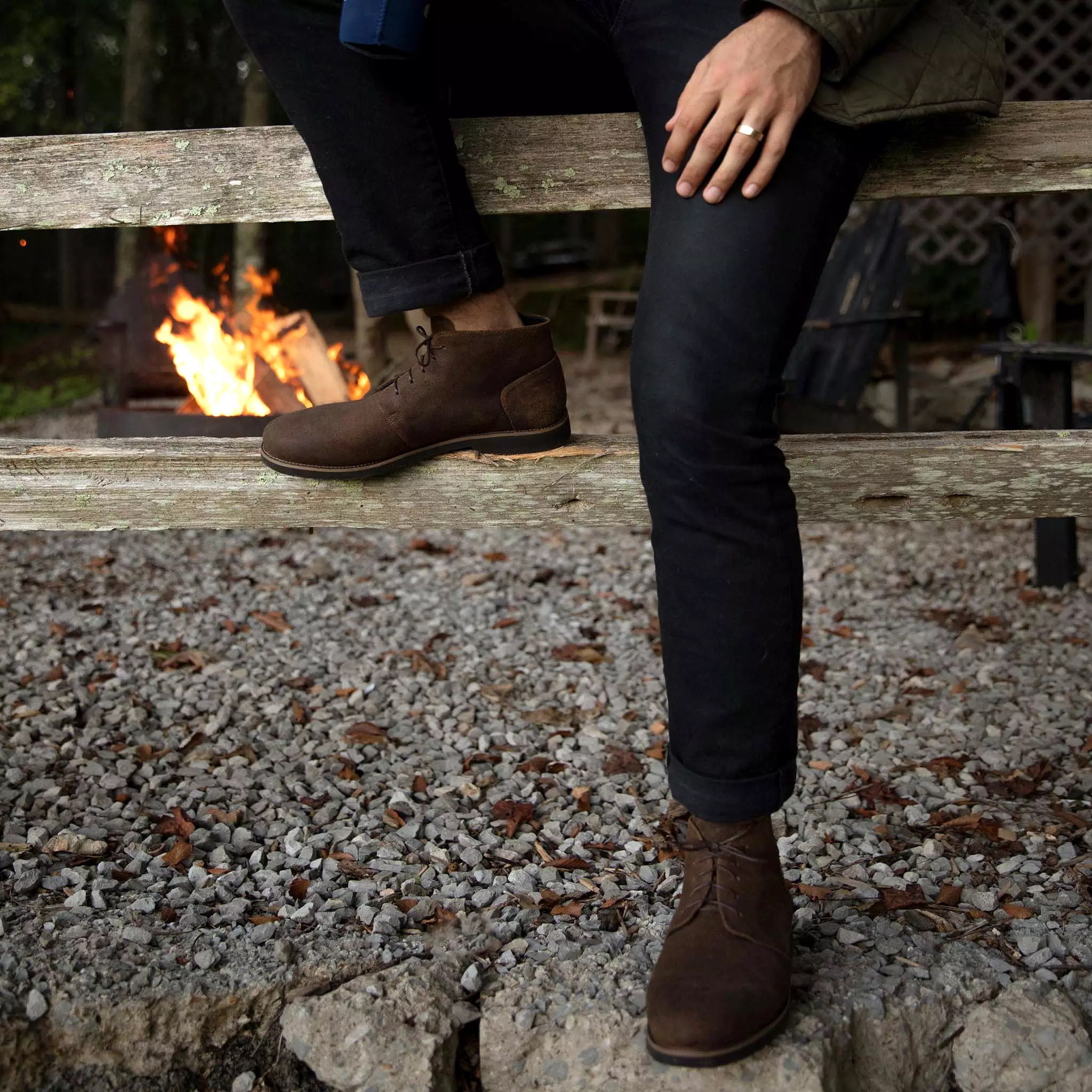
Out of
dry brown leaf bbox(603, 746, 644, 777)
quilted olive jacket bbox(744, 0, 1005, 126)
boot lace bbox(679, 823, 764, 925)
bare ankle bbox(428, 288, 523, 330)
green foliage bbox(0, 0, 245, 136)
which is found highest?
green foliage bbox(0, 0, 245, 136)

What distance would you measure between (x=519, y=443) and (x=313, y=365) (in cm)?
304

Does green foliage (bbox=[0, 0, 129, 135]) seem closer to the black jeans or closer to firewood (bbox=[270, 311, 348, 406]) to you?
firewood (bbox=[270, 311, 348, 406])

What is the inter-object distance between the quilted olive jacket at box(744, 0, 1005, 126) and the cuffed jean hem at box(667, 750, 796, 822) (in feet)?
2.67

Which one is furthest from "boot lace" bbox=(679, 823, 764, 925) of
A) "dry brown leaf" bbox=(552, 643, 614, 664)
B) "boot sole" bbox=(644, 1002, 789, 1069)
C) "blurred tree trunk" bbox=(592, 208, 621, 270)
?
"blurred tree trunk" bbox=(592, 208, 621, 270)

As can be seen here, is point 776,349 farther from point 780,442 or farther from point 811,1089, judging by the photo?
point 811,1089

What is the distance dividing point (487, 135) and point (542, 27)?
183mm

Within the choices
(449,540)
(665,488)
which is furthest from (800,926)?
(449,540)

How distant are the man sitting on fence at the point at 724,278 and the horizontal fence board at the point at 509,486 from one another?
0.33 m

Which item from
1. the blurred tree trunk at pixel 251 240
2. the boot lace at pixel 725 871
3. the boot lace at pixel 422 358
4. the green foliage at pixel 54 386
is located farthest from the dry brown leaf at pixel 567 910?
the green foliage at pixel 54 386

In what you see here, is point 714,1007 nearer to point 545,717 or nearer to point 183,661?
point 545,717

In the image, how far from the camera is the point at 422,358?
1.60 m

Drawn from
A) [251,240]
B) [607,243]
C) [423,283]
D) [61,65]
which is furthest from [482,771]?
[61,65]

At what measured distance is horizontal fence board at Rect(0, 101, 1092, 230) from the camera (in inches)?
64.8

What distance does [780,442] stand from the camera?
5.64 ft
